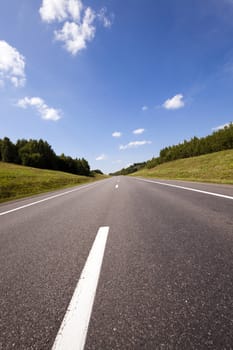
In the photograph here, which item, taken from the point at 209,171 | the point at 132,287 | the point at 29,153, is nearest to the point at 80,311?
the point at 132,287

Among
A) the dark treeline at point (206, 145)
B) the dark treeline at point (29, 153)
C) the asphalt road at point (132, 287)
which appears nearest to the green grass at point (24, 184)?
the asphalt road at point (132, 287)

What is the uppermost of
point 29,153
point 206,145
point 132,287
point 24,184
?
point 29,153

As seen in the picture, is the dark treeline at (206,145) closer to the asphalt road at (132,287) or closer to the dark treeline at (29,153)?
the dark treeline at (29,153)

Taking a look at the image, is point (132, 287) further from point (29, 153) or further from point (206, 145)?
point (29, 153)

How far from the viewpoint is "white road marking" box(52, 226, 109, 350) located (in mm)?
1258

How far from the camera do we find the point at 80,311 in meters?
1.55

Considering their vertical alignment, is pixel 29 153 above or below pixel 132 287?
above

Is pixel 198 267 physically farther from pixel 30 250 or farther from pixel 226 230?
pixel 30 250

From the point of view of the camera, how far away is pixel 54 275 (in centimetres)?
218

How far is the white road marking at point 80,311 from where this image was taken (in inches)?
49.5

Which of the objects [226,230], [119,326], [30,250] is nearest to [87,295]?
[119,326]

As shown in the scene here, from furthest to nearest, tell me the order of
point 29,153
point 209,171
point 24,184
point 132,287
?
1. point 29,153
2. point 209,171
3. point 24,184
4. point 132,287

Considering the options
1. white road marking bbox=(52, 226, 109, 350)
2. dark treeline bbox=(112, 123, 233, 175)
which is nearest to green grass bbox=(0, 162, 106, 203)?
white road marking bbox=(52, 226, 109, 350)

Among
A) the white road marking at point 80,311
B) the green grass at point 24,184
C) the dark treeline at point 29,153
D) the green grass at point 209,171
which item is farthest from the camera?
the dark treeline at point 29,153
